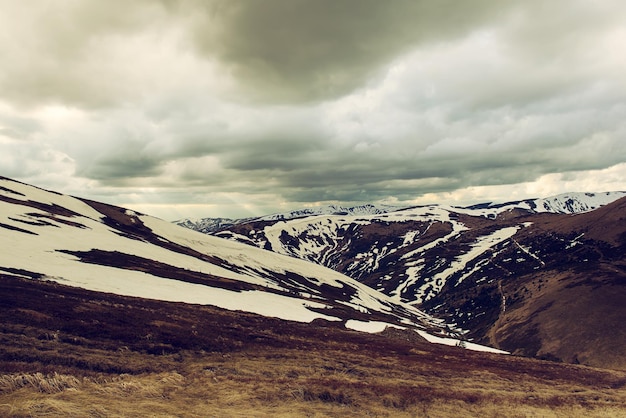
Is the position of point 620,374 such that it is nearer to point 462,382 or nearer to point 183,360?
point 462,382

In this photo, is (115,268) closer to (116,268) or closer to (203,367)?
(116,268)

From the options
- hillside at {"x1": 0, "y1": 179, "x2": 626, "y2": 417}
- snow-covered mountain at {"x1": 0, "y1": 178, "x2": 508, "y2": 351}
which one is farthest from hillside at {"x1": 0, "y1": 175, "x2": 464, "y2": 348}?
hillside at {"x1": 0, "y1": 179, "x2": 626, "y2": 417}

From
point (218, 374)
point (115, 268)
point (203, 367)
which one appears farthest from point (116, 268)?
point (218, 374)

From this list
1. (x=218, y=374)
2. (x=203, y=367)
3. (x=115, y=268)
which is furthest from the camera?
(x=115, y=268)

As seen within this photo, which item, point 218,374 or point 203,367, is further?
point 203,367

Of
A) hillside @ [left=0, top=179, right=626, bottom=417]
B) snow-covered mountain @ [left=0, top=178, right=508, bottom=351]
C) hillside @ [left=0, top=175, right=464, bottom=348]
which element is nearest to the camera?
hillside @ [left=0, top=179, right=626, bottom=417]

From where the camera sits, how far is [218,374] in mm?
30844

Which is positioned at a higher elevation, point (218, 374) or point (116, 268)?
point (116, 268)

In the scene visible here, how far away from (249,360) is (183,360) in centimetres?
613

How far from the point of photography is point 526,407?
29453 mm

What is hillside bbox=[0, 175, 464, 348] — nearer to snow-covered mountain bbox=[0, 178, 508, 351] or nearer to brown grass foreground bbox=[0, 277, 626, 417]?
snow-covered mountain bbox=[0, 178, 508, 351]

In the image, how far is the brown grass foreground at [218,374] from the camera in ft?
76.7

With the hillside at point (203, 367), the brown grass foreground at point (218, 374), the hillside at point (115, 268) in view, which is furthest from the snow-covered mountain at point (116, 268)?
the brown grass foreground at point (218, 374)

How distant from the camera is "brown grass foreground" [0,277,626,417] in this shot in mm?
23375
